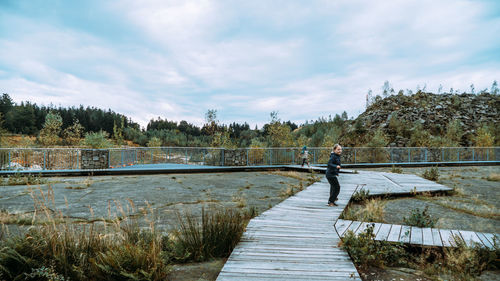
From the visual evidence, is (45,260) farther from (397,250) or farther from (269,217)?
(397,250)

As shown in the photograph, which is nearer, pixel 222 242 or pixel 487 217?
pixel 222 242

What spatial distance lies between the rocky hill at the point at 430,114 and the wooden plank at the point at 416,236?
3393cm

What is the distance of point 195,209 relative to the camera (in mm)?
6168

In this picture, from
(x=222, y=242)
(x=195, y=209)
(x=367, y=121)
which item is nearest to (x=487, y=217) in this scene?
(x=222, y=242)

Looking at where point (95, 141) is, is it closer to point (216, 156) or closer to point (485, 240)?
point (216, 156)

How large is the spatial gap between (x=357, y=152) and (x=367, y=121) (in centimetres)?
2720

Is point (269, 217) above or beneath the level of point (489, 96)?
beneath

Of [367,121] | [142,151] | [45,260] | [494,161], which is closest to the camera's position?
[45,260]

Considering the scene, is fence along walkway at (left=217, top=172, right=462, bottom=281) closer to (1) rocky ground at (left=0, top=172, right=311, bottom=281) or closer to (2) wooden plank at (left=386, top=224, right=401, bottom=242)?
(2) wooden plank at (left=386, top=224, right=401, bottom=242)

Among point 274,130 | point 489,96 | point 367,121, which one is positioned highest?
point 489,96

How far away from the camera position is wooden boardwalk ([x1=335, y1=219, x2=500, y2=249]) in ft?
12.5

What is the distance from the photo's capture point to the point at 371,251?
3523mm

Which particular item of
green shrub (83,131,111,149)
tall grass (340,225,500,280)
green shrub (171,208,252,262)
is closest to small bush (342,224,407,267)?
tall grass (340,225,500,280)

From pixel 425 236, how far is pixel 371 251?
120 cm
